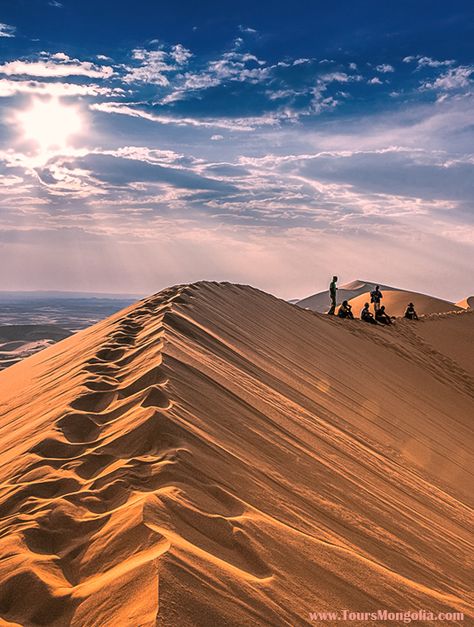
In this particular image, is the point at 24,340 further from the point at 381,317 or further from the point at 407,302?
the point at 381,317

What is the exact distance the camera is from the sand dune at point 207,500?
6.38 ft

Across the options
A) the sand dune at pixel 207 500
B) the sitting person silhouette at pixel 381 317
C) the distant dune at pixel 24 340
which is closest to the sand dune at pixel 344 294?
the distant dune at pixel 24 340

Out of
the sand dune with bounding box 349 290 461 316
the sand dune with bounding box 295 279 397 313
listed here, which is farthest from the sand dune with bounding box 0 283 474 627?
the sand dune with bounding box 295 279 397 313

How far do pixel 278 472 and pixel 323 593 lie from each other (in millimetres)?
1163

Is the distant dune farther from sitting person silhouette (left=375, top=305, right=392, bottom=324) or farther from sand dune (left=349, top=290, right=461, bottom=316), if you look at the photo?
sand dune (left=349, top=290, right=461, bottom=316)

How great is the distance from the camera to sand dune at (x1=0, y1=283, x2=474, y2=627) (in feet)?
6.38

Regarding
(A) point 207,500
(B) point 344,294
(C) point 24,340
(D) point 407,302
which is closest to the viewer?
(A) point 207,500

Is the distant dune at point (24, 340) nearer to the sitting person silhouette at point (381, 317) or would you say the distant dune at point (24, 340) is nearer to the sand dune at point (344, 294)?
the sitting person silhouette at point (381, 317)

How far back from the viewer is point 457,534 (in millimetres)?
3838

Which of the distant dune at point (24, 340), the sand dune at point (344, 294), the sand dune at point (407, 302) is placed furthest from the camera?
the sand dune at point (344, 294)

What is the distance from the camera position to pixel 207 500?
2592 mm

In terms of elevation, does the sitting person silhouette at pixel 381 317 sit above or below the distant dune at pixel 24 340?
above

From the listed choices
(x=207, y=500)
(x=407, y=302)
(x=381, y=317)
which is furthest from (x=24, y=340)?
(x=207, y=500)

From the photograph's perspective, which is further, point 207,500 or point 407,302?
point 407,302
